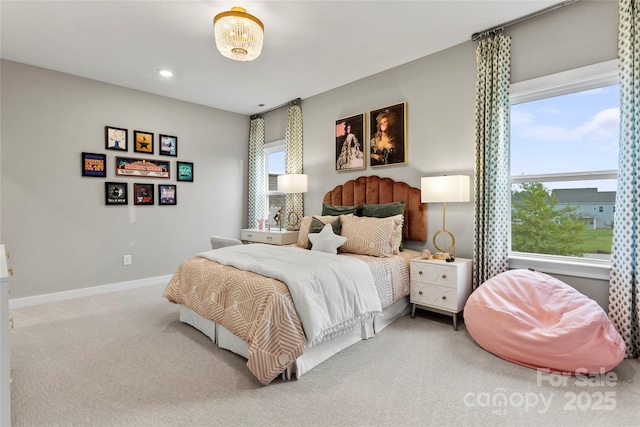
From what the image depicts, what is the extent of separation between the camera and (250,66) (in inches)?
141

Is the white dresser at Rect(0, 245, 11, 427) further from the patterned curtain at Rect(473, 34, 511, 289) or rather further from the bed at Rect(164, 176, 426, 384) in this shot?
the patterned curtain at Rect(473, 34, 511, 289)

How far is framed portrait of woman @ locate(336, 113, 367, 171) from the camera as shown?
401 centimetres

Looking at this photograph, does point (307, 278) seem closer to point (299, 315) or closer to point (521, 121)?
point (299, 315)

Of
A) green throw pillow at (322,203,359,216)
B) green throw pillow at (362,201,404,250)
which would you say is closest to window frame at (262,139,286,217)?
green throw pillow at (322,203,359,216)

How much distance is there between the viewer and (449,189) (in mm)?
2881

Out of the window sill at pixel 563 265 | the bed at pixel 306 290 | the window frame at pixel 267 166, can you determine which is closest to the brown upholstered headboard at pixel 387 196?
the bed at pixel 306 290

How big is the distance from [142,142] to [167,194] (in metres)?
0.79

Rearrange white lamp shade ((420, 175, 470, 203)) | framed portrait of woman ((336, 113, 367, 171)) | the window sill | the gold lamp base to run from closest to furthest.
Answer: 1. the window sill
2. white lamp shade ((420, 175, 470, 203))
3. the gold lamp base
4. framed portrait of woman ((336, 113, 367, 171))

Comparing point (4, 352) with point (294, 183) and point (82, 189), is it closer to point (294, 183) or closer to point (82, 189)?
point (82, 189)

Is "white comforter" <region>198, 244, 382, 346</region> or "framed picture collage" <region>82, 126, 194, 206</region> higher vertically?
"framed picture collage" <region>82, 126, 194, 206</region>

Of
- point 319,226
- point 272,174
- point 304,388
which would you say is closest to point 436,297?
point 319,226

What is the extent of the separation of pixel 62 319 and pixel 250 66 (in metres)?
3.27

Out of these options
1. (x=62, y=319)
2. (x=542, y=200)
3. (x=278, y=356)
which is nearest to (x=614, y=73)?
(x=542, y=200)

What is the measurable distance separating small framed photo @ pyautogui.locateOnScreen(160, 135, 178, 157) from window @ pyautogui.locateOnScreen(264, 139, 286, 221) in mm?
1421
